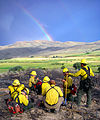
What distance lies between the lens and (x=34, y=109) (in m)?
6.62

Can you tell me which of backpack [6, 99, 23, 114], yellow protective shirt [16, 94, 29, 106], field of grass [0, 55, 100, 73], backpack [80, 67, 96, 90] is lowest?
backpack [6, 99, 23, 114]

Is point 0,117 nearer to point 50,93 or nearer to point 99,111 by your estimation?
point 50,93

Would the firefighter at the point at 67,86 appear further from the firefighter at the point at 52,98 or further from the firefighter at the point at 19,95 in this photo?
the firefighter at the point at 19,95

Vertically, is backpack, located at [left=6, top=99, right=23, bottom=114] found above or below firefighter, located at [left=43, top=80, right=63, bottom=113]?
below

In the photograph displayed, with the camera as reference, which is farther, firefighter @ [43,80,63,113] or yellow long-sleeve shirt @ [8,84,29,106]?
yellow long-sleeve shirt @ [8,84,29,106]

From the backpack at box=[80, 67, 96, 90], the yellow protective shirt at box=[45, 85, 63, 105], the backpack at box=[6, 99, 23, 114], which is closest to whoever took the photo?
the yellow protective shirt at box=[45, 85, 63, 105]

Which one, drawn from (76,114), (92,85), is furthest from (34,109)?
(92,85)

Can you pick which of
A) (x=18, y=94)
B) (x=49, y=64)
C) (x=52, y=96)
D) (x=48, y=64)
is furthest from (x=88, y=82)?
(x=48, y=64)

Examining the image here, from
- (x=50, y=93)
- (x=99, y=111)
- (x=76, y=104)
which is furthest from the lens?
(x=76, y=104)

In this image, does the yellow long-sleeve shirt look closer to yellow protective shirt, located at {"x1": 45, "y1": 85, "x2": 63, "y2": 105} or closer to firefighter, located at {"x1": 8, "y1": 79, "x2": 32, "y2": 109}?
firefighter, located at {"x1": 8, "y1": 79, "x2": 32, "y2": 109}

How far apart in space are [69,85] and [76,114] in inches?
66.9

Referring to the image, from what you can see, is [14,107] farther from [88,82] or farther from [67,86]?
[88,82]

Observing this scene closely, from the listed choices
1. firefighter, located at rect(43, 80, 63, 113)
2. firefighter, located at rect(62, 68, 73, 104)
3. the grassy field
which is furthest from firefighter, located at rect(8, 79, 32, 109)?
the grassy field

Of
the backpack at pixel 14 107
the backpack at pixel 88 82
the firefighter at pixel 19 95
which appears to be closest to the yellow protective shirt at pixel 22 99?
the firefighter at pixel 19 95
